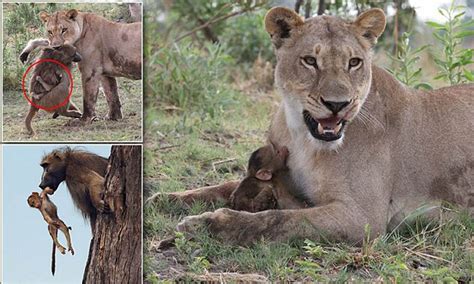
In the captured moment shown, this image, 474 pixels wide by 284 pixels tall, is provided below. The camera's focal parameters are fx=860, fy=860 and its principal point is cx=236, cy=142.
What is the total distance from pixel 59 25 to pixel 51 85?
0.64 ft

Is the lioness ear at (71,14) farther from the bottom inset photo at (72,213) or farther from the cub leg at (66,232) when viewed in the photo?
the cub leg at (66,232)

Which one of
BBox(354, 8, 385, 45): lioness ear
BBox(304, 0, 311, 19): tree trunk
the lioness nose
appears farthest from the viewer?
BBox(304, 0, 311, 19): tree trunk

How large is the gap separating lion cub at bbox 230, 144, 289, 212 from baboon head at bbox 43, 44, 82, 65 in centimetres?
93

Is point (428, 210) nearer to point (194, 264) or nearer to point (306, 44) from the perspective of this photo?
point (306, 44)

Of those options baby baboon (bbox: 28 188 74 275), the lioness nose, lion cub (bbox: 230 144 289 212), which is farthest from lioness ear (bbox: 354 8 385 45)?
baby baboon (bbox: 28 188 74 275)

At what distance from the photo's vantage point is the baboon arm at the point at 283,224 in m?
3.02

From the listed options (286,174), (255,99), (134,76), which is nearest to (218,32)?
(255,99)

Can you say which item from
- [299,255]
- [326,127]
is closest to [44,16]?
[326,127]

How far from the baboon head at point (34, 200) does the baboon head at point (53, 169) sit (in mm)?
32

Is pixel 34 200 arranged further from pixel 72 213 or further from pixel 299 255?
pixel 299 255

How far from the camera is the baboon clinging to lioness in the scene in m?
2.74

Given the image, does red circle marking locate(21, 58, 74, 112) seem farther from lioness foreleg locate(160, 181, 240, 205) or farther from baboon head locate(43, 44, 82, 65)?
lioness foreleg locate(160, 181, 240, 205)

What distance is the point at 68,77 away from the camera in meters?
2.80

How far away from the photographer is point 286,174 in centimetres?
342
